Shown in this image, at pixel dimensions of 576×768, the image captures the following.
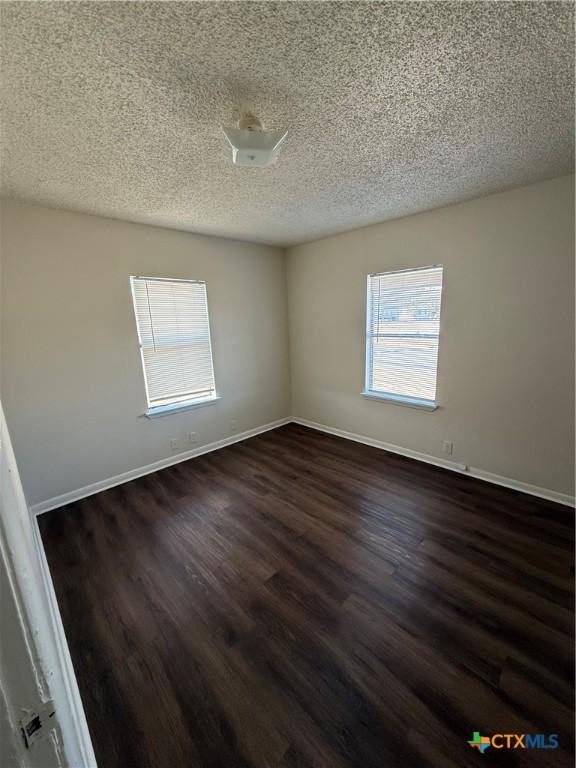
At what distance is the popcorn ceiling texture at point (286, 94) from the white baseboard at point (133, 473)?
98.6 inches

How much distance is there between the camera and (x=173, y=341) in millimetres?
3307

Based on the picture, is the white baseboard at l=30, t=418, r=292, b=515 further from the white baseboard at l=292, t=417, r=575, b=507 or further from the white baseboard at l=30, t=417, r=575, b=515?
the white baseboard at l=292, t=417, r=575, b=507

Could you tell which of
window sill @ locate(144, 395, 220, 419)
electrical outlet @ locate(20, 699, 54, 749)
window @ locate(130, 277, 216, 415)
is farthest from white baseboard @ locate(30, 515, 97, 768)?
window @ locate(130, 277, 216, 415)

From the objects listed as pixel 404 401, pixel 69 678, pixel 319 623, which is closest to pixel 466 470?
pixel 404 401

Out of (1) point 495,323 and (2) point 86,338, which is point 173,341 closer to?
(2) point 86,338

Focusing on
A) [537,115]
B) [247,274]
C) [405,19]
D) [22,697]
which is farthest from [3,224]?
[537,115]

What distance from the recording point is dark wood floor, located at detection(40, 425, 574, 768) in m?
1.17

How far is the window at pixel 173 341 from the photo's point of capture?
310 centimetres

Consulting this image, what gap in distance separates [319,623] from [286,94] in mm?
2589

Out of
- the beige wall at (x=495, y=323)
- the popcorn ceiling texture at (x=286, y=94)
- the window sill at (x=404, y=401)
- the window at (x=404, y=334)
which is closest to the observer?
the popcorn ceiling texture at (x=286, y=94)

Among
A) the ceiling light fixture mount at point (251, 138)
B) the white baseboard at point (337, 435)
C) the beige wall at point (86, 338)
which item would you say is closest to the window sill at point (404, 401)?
the white baseboard at point (337, 435)

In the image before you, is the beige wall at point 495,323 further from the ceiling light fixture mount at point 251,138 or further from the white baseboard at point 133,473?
the ceiling light fixture mount at point 251,138

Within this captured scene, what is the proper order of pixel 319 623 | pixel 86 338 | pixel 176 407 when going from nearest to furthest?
pixel 319 623
pixel 86 338
pixel 176 407

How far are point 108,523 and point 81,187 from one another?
2.57m
